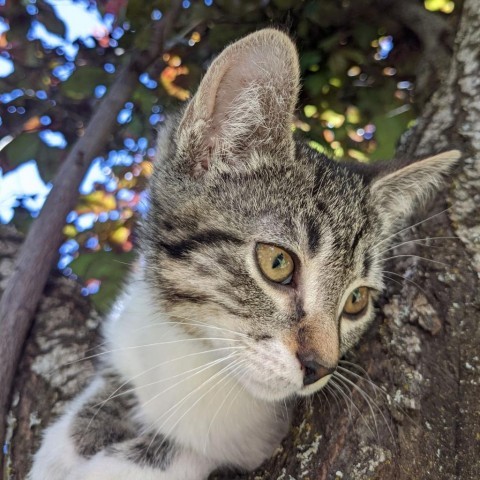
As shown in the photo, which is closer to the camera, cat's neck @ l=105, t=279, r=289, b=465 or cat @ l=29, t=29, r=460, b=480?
cat @ l=29, t=29, r=460, b=480

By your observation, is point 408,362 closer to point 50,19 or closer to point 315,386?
point 315,386

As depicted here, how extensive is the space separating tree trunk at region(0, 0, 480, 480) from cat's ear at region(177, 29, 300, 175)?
59 cm

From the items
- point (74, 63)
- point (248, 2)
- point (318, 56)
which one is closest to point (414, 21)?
point (318, 56)

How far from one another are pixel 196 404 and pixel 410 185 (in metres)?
1.04

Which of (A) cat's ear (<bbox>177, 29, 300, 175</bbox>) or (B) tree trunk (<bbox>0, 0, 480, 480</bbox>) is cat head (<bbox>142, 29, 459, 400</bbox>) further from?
(B) tree trunk (<bbox>0, 0, 480, 480</bbox>)

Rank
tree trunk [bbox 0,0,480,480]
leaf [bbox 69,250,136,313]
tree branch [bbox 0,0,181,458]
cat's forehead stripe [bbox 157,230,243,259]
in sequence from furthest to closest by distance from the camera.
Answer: leaf [bbox 69,250,136,313] < tree branch [bbox 0,0,181,458] < cat's forehead stripe [bbox 157,230,243,259] < tree trunk [bbox 0,0,480,480]

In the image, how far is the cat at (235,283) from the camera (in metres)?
1.50

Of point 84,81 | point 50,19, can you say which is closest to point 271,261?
point 84,81

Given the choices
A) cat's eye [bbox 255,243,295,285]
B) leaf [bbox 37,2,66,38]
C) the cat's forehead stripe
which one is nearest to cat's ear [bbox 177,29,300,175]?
the cat's forehead stripe

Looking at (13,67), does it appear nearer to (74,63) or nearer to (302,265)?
(74,63)

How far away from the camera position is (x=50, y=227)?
77.0 inches

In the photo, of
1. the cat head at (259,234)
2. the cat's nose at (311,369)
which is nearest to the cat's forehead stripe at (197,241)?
the cat head at (259,234)

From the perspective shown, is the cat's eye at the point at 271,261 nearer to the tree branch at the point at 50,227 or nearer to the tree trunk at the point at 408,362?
the tree trunk at the point at 408,362

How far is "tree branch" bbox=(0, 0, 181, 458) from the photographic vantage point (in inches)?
72.4
